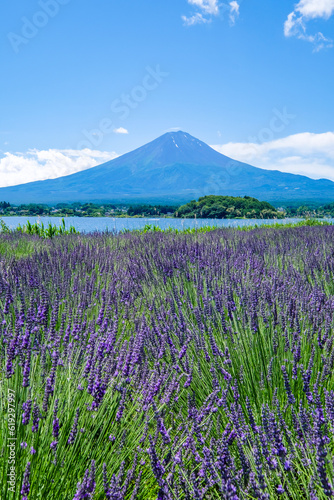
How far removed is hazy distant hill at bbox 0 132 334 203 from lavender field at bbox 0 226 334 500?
534ft

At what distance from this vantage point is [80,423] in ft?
4.17

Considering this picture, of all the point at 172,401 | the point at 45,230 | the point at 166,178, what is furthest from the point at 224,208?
the point at 166,178

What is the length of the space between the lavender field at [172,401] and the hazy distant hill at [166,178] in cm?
16291

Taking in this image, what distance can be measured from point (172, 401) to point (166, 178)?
194 meters

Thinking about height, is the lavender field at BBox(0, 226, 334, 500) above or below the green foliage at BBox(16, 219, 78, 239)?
below

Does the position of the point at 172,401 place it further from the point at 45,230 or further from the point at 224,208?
the point at 224,208

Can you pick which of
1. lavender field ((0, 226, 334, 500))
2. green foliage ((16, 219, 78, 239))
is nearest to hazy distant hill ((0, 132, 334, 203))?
green foliage ((16, 219, 78, 239))

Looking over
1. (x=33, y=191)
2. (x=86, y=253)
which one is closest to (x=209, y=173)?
(x=33, y=191)

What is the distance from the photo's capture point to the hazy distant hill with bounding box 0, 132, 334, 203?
171 meters

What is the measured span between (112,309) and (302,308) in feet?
4.35

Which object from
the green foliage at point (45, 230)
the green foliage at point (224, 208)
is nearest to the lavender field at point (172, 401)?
the green foliage at point (45, 230)

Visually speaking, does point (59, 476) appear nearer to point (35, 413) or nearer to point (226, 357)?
point (35, 413)

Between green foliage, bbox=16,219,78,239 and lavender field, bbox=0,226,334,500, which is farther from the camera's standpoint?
green foliage, bbox=16,219,78,239

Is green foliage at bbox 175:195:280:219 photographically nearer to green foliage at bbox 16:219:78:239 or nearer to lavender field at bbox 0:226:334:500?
green foliage at bbox 16:219:78:239
